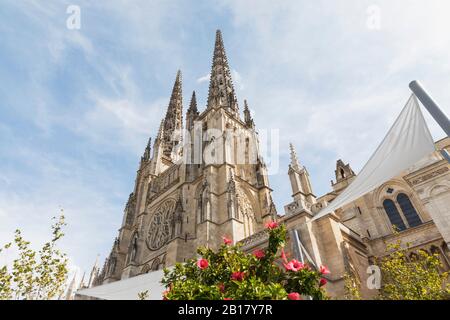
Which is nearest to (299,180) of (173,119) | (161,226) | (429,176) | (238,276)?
(429,176)

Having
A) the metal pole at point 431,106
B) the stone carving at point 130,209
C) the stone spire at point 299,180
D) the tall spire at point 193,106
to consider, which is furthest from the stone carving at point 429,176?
the tall spire at point 193,106

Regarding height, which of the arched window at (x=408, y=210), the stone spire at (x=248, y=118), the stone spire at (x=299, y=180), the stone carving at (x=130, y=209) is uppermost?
the stone spire at (x=248, y=118)

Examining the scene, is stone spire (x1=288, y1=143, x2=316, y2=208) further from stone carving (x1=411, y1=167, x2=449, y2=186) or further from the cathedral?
stone carving (x1=411, y1=167, x2=449, y2=186)

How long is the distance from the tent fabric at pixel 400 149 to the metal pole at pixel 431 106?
0.39 m

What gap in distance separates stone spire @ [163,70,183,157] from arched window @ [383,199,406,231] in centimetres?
2476

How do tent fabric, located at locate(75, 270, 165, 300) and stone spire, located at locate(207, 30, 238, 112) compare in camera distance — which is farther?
stone spire, located at locate(207, 30, 238, 112)

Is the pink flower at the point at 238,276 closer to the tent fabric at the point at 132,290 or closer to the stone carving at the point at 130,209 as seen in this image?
the tent fabric at the point at 132,290

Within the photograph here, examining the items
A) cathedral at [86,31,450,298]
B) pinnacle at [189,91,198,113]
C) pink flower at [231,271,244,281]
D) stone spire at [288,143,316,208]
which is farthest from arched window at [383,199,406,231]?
pinnacle at [189,91,198,113]

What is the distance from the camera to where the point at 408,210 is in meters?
14.6

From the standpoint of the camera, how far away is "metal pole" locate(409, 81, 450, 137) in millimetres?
4289

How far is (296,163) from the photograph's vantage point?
15.2 meters

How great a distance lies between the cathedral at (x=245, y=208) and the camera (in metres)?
9.90

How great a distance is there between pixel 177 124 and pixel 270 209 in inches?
1003
